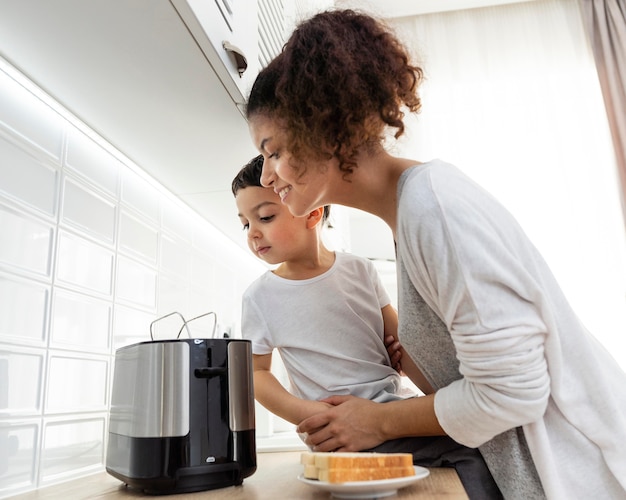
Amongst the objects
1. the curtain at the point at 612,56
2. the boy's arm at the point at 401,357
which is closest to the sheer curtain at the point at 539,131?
the curtain at the point at 612,56

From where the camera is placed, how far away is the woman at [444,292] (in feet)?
2.17

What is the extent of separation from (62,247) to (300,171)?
0.46 m

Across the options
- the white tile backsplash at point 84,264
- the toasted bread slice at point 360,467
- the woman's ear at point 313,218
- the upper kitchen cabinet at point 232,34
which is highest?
the upper kitchen cabinet at point 232,34

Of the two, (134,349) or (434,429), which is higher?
(134,349)

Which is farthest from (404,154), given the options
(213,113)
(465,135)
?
(213,113)

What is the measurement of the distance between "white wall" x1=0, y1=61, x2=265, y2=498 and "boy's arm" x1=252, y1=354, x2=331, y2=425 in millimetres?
317

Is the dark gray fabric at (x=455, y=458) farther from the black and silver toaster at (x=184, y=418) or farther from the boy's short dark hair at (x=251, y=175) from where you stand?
the boy's short dark hair at (x=251, y=175)

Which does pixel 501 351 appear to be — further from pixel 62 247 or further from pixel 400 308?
pixel 62 247

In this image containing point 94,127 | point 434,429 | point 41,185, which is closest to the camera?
point 434,429

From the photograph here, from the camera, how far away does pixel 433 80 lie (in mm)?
2885

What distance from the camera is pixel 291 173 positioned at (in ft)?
2.71

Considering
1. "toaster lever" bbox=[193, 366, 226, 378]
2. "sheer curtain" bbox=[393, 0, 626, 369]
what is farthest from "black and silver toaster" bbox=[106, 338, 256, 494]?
"sheer curtain" bbox=[393, 0, 626, 369]

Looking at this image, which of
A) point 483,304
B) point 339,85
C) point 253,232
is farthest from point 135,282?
point 483,304

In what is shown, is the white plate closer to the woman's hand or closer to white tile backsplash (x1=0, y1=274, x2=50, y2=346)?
the woman's hand
